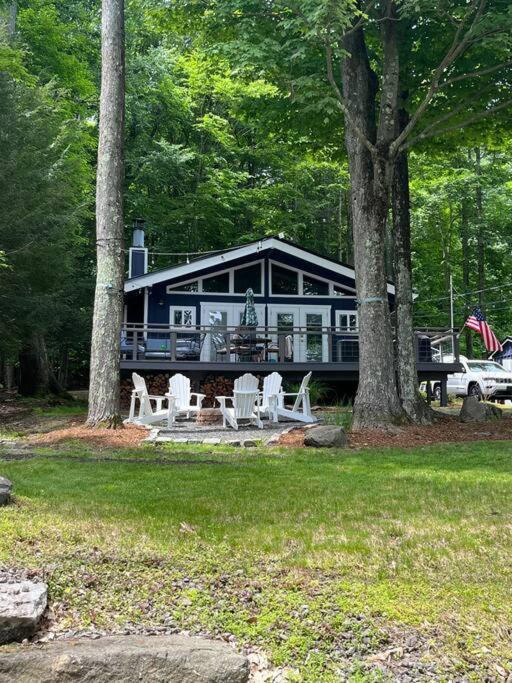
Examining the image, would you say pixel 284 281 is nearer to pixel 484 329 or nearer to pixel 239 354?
pixel 239 354

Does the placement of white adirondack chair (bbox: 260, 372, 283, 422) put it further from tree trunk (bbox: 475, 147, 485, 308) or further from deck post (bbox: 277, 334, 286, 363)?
tree trunk (bbox: 475, 147, 485, 308)

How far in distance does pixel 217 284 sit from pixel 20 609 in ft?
60.8

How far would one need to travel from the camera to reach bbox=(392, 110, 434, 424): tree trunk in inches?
465

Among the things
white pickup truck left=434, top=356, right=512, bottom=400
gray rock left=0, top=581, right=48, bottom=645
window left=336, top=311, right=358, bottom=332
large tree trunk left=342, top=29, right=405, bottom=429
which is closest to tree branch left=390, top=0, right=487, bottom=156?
large tree trunk left=342, top=29, right=405, bottom=429

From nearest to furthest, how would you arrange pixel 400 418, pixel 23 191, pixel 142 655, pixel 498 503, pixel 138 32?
1. pixel 142 655
2. pixel 498 503
3. pixel 400 418
4. pixel 23 191
5. pixel 138 32

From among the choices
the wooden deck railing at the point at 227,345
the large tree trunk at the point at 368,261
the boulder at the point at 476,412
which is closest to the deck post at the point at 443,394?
the wooden deck railing at the point at 227,345

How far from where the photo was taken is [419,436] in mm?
10102

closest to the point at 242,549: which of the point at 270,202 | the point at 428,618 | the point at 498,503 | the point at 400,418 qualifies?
the point at 428,618

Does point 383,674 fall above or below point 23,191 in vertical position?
below

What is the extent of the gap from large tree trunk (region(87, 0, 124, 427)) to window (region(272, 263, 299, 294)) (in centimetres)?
1103

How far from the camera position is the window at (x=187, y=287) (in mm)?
20641

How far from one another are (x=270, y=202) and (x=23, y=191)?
18.5m

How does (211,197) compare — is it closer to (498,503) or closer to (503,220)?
(503,220)

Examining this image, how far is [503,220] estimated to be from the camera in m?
32.2
